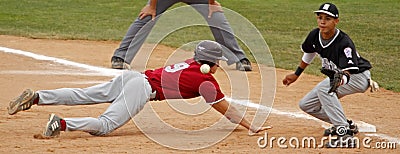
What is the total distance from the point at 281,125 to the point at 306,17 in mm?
10595

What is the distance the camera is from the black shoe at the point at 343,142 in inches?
271

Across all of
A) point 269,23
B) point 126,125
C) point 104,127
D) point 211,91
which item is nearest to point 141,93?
point 104,127

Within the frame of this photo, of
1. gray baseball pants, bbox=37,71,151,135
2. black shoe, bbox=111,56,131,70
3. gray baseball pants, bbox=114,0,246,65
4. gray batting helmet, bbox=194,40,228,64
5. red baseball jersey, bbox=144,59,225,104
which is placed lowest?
gray baseball pants, bbox=37,71,151,135

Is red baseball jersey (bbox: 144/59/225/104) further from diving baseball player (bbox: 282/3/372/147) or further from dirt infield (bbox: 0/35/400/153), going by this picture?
diving baseball player (bbox: 282/3/372/147)

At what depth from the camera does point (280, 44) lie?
14227mm

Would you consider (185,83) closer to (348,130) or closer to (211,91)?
(211,91)

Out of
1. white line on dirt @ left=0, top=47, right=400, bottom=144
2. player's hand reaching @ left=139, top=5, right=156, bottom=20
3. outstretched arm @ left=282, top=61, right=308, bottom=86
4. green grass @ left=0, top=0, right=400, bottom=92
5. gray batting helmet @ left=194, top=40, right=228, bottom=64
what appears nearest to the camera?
gray batting helmet @ left=194, top=40, right=228, bottom=64

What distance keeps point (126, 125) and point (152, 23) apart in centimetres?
346

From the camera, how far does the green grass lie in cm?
1320

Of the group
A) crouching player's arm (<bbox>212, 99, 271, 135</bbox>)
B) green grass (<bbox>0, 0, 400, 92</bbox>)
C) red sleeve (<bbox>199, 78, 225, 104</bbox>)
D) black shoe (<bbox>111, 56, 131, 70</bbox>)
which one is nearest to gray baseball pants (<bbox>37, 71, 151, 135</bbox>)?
red sleeve (<bbox>199, 78, 225, 104</bbox>)

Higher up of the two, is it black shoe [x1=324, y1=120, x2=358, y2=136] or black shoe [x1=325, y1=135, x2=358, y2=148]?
black shoe [x1=324, y1=120, x2=358, y2=136]

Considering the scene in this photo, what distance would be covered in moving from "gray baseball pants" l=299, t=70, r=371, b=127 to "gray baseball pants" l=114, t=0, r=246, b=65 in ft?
11.8

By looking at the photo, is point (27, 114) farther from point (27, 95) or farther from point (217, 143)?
point (217, 143)

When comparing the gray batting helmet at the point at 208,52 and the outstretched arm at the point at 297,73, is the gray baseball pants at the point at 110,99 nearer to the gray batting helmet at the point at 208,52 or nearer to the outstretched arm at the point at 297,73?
the gray batting helmet at the point at 208,52
